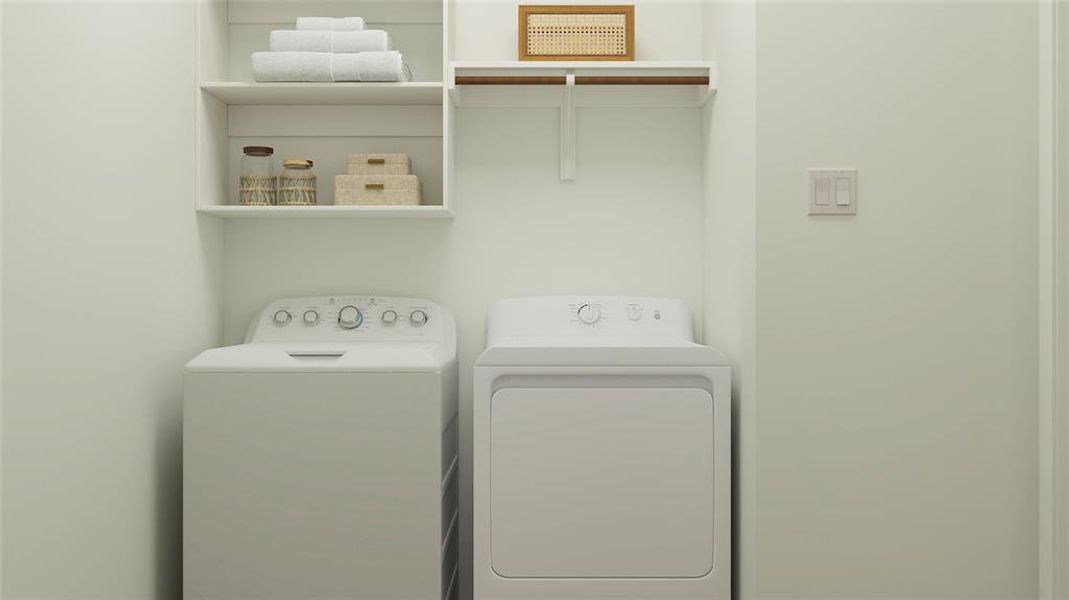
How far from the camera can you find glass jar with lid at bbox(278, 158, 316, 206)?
227cm

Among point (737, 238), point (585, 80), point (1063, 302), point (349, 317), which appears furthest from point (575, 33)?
point (1063, 302)

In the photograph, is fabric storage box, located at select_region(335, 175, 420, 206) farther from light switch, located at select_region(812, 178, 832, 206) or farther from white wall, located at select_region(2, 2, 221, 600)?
light switch, located at select_region(812, 178, 832, 206)

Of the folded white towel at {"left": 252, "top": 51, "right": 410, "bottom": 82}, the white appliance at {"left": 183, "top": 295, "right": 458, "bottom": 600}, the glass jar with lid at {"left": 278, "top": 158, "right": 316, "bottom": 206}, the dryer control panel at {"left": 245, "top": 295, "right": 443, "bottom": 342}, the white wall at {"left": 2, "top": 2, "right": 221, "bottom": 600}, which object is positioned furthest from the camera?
the dryer control panel at {"left": 245, "top": 295, "right": 443, "bottom": 342}

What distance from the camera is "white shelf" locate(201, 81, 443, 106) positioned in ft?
7.18

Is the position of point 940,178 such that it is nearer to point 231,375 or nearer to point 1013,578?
point 1013,578

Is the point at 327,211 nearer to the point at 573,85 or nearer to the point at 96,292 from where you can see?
the point at 96,292

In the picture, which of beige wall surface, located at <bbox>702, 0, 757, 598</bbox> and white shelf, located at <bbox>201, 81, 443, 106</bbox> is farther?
white shelf, located at <bbox>201, 81, 443, 106</bbox>

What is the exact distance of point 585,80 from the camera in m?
2.31

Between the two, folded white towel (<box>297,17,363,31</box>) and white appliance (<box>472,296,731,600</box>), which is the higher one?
folded white towel (<box>297,17,363,31</box>)

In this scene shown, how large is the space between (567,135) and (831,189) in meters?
0.88

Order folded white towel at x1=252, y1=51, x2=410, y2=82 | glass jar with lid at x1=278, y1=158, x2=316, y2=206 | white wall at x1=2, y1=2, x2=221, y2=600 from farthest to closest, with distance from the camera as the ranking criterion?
glass jar with lid at x1=278, y1=158, x2=316, y2=206 → folded white towel at x1=252, y1=51, x2=410, y2=82 → white wall at x1=2, y1=2, x2=221, y2=600

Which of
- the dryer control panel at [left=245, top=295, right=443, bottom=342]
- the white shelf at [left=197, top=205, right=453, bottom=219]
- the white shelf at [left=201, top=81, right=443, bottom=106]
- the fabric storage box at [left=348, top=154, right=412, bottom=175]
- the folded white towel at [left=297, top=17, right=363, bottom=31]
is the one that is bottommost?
the dryer control panel at [left=245, top=295, right=443, bottom=342]

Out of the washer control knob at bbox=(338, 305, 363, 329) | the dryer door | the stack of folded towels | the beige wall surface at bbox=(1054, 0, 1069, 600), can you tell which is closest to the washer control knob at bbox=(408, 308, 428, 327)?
the washer control knob at bbox=(338, 305, 363, 329)

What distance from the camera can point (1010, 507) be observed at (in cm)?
182
